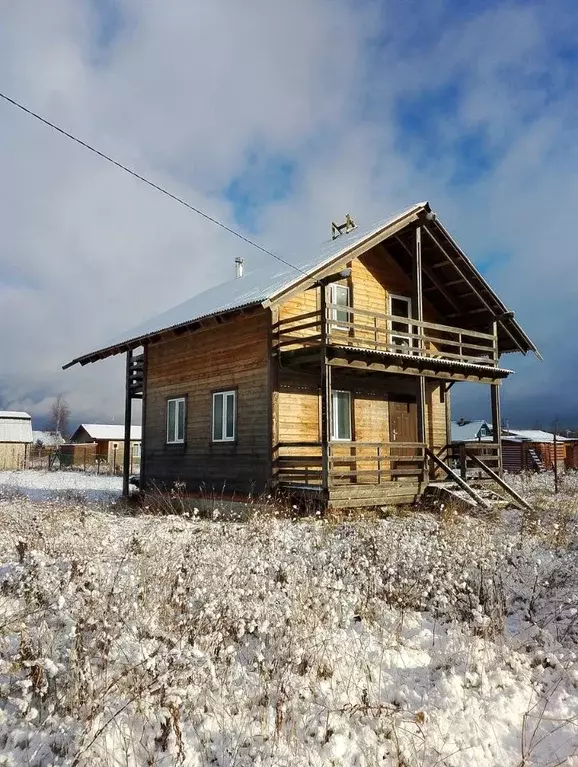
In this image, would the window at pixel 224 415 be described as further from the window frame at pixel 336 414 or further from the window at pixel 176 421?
the window frame at pixel 336 414

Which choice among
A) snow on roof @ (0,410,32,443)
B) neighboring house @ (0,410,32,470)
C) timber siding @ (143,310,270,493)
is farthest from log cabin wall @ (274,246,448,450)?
snow on roof @ (0,410,32,443)

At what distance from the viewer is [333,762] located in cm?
404

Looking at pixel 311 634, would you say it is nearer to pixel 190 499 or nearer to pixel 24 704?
pixel 24 704

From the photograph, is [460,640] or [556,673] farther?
[460,640]

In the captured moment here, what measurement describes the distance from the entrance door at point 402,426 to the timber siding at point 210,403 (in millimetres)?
4891

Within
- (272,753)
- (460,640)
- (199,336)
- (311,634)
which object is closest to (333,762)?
(272,753)

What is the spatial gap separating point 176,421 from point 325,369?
6.79m

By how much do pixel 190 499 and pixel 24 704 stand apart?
13.4 meters

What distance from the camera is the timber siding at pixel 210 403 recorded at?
1570cm

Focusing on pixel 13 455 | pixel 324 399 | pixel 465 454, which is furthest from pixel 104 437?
pixel 324 399

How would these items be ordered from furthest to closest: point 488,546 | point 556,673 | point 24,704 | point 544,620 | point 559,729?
point 488,546 → point 544,620 → point 556,673 → point 559,729 → point 24,704

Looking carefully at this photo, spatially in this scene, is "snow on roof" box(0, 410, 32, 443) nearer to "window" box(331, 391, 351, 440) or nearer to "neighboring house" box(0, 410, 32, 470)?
"neighboring house" box(0, 410, 32, 470)

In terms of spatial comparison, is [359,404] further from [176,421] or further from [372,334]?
[176,421]

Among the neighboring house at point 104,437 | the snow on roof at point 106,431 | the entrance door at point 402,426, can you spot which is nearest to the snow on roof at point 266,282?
the entrance door at point 402,426
